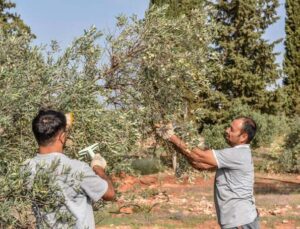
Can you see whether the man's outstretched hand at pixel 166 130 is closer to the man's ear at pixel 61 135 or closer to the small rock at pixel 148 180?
the man's ear at pixel 61 135

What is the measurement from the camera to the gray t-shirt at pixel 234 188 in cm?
590

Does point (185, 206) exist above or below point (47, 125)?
below

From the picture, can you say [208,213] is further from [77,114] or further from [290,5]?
[290,5]

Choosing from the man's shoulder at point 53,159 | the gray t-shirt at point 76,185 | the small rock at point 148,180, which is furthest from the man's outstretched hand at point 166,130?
the small rock at point 148,180

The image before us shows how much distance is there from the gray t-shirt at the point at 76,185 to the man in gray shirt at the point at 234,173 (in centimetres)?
205

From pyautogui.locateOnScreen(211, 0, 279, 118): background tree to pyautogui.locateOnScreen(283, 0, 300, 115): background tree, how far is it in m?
8.64

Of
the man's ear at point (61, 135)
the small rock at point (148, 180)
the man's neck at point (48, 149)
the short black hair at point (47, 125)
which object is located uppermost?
the short black hair at point (47, 125)

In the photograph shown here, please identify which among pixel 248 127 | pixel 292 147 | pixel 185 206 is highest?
pixel 292 147

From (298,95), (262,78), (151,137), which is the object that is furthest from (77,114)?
(298,95)

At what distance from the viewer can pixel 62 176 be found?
3.90 metres

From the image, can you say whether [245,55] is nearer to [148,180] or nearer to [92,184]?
[148,180]

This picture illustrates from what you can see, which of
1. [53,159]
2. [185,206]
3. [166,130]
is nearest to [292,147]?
[185,206]

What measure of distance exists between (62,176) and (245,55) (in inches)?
1182

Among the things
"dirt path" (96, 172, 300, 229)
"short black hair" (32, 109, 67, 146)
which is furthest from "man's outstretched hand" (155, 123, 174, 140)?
"short black hair" (32, 109, 67, 146)
